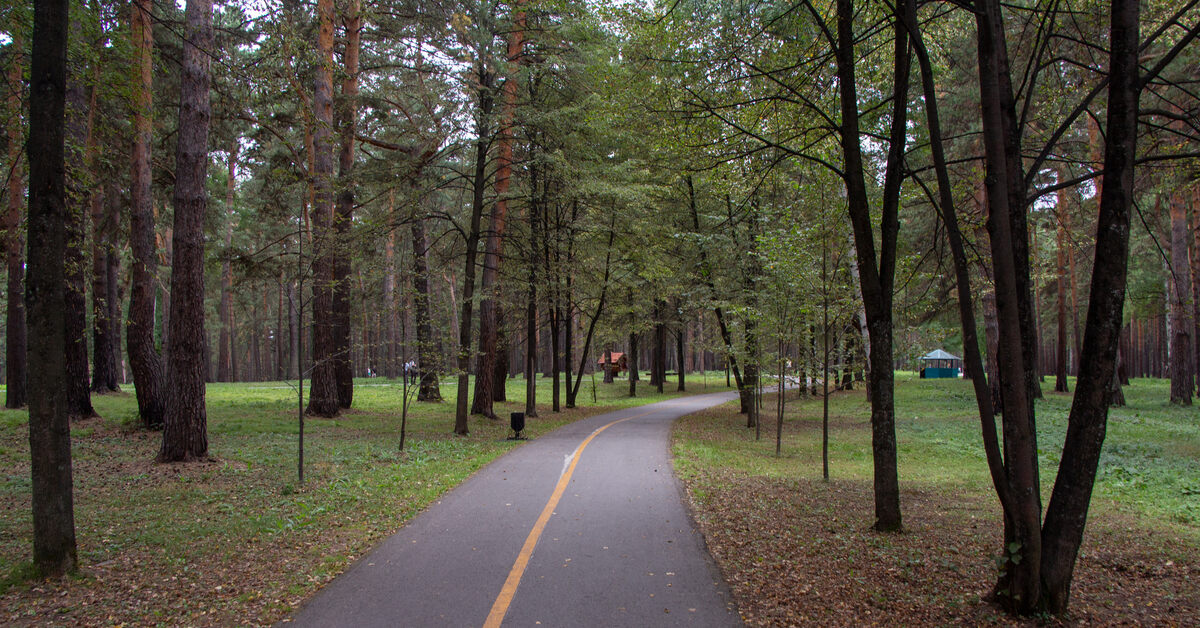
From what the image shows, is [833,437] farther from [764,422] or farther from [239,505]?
[239,505]

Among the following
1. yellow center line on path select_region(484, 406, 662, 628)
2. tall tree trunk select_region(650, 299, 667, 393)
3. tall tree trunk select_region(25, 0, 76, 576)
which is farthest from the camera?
tall tree trunk select_region(650, 299, 667, 393)

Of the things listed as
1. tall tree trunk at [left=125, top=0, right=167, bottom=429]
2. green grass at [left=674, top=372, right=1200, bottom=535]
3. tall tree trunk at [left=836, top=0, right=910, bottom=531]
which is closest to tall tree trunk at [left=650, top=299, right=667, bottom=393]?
green grass at [left=674, top=372, right=1200, bottom=535]

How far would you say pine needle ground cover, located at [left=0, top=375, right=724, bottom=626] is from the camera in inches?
183

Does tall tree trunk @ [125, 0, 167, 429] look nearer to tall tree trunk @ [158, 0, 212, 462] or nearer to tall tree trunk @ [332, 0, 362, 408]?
tall tree trunk @ [158, 0, 212, 462]

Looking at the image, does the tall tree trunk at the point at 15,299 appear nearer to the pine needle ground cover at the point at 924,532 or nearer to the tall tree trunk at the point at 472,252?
the tall tree trunk at the point at 472,252

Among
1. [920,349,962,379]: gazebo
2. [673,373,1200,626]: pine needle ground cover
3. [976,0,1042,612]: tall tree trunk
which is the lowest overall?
[920,349,962,379]: gazebo

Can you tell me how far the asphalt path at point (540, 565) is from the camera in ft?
14.2

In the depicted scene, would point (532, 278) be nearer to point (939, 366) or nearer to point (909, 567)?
point (909, 567)

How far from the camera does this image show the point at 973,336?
483cm

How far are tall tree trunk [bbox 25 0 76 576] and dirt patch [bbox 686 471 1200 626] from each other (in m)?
5.54

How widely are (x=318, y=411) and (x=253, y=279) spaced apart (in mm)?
4554

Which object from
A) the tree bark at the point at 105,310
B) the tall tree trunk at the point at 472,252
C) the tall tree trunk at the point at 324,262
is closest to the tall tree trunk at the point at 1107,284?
the tall tree trunk at the point at 472,252

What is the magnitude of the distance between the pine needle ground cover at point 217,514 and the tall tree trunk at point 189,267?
53 cm

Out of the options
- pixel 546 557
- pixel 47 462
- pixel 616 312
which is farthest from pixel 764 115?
pixel 616 312
